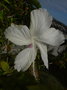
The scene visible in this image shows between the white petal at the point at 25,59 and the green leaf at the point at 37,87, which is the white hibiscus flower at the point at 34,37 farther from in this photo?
the green leaf at the point at 37,87

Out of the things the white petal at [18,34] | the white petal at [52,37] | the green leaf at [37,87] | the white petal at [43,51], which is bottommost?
the white petal at [43,51]

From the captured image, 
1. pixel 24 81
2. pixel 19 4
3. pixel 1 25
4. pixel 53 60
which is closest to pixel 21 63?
pixel 24 81

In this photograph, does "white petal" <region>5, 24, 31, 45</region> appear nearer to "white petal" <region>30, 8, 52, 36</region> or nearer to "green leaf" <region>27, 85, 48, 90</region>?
"white petal" <region>30, 8, 52, 36</region>

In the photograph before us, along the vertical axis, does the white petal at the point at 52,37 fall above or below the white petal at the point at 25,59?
above

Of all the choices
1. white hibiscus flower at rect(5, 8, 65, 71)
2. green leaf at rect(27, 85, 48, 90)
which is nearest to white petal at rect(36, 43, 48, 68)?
white hibiscus flower at rect(5, 8, 65, 71)

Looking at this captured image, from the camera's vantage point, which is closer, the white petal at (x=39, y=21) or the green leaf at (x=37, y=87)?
the green leaf at (x=37, y=87)

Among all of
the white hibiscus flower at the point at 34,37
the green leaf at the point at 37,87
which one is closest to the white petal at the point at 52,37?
the white hibiscus flower at the point at 34,37

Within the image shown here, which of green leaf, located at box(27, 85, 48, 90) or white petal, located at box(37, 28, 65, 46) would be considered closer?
green leaf, located at box(27, 85, 48, 90)
